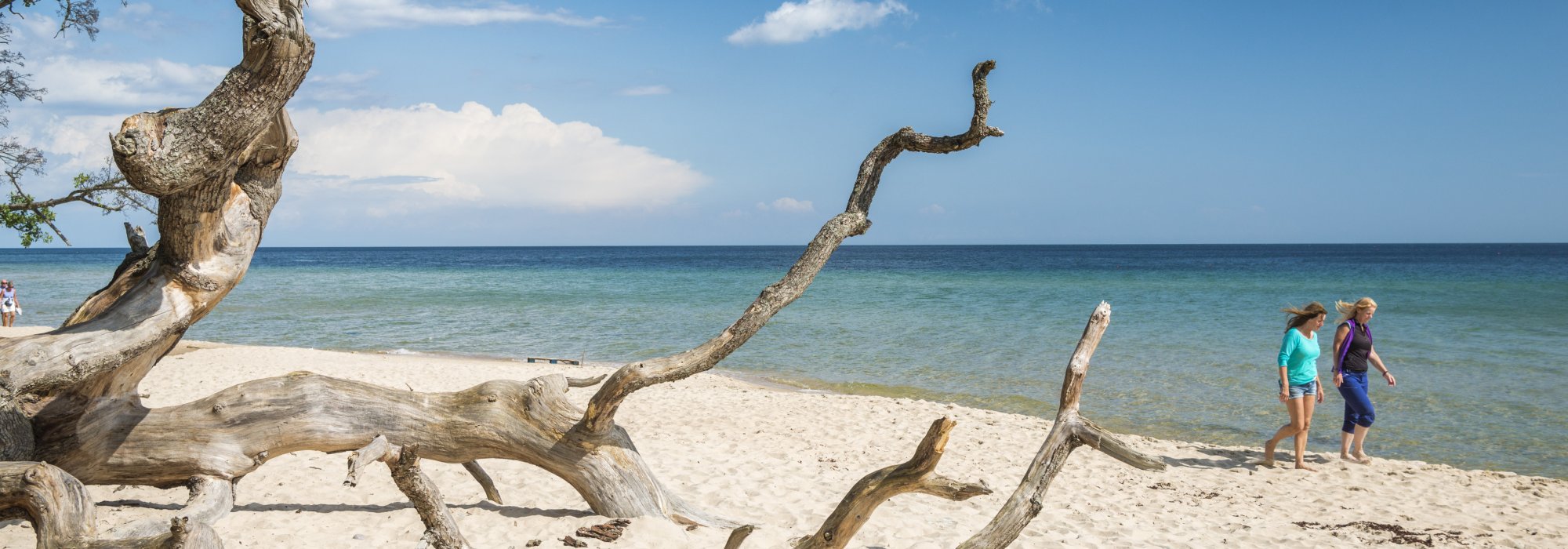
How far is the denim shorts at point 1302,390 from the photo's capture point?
8.37 m

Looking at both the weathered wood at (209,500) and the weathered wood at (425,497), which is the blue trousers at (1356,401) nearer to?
the weathered wood at (425,497)

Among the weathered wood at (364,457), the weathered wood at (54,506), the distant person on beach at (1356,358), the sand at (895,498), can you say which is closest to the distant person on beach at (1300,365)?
the distant person on beach at (1356,358)

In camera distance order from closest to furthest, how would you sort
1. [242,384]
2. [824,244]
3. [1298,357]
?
[824,244] < [242,384] < [1298,357]

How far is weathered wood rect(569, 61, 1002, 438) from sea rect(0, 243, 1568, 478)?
25.7ft

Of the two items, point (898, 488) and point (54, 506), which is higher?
point (898, 488)

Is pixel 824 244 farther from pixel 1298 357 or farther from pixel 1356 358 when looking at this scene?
pixel 1356 358

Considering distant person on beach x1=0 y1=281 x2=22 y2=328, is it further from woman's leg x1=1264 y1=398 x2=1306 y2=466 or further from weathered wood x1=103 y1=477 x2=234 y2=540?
woman's leg x1=1264 y1=398 x2=1306 y2=466

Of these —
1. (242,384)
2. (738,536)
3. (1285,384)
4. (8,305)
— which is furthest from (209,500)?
(8,305)

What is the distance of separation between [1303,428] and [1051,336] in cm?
1299

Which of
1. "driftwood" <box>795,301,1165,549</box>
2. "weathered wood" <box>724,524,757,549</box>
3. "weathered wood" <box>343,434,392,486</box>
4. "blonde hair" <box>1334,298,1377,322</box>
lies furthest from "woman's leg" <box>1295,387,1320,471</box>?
"weathered wood" <box>343,434,392,486</box>

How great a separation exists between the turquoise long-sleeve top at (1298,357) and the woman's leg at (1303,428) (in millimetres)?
204

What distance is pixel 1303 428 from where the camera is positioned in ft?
27.9

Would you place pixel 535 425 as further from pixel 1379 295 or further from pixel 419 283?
pixel 419 283

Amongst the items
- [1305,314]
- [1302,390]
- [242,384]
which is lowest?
[1302,390]
